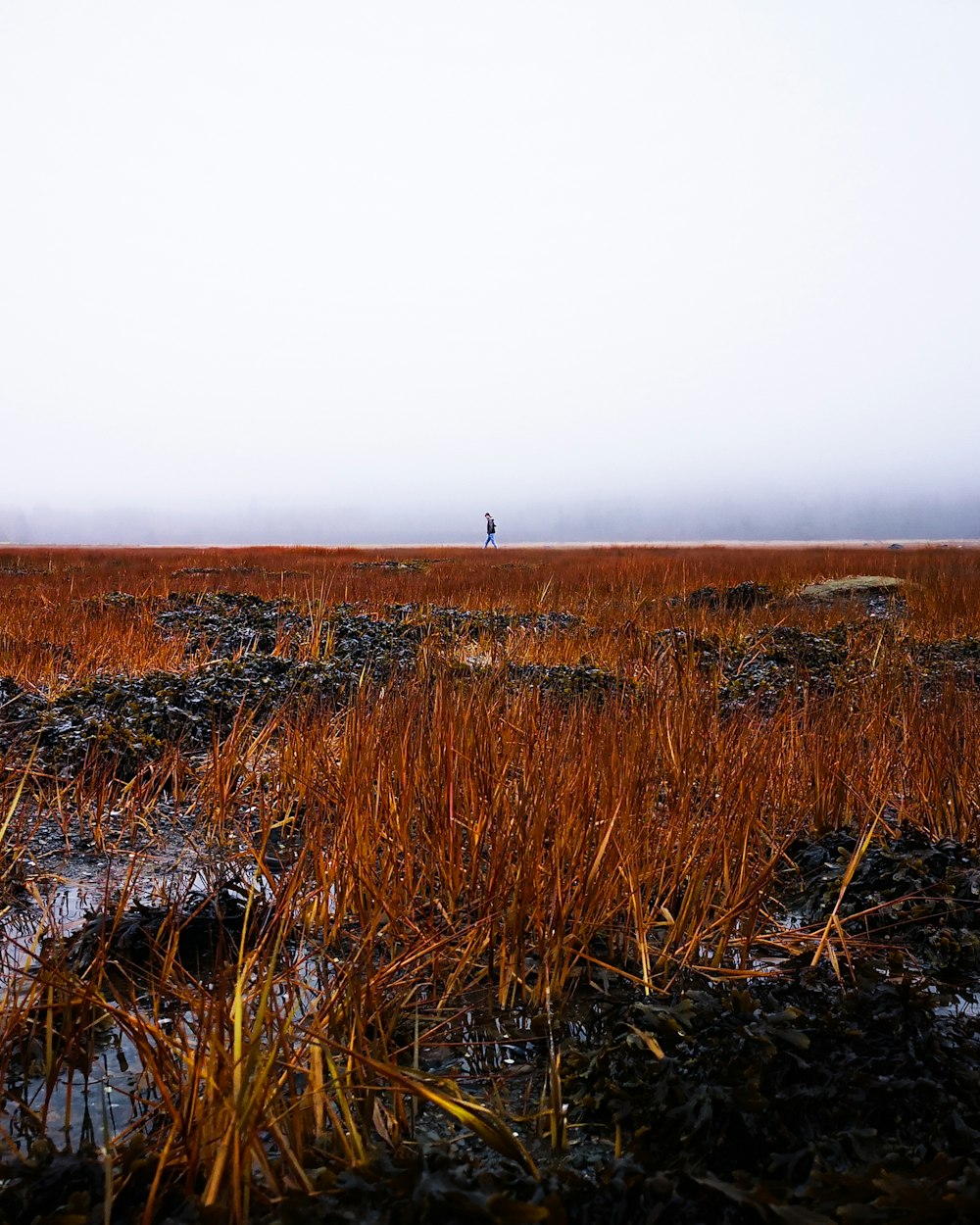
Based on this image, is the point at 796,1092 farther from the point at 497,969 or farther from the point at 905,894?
the point at 905,894

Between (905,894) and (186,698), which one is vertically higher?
(186,698)

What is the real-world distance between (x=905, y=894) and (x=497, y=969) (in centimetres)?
156

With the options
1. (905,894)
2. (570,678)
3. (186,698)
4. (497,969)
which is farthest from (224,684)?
(905,894)

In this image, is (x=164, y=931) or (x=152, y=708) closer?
(x=164, y=931)

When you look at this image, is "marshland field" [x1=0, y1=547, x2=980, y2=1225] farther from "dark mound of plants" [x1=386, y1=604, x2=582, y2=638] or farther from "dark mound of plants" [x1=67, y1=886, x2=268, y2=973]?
"dark mound of plants" [x1=386, y1=604, x2=582, y2=638]

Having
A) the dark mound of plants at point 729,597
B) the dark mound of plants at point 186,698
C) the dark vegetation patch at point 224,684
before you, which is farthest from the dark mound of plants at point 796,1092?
the dark mound of plants at point 729,597

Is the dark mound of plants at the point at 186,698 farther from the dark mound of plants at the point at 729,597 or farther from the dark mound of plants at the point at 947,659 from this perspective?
the dark mound of plants at the point at 729,597

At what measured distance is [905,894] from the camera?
3.19m

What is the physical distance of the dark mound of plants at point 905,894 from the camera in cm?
281

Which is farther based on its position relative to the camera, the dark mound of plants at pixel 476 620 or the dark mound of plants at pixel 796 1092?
the dark mound of plants at pixel 476 620

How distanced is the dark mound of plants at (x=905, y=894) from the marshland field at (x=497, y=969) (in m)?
0.01

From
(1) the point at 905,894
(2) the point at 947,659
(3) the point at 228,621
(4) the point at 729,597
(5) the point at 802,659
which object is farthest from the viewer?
(4) the point at 729,597

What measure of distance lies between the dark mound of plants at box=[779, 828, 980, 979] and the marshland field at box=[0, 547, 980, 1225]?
0.04 ft

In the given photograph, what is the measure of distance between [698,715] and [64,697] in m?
4.41
